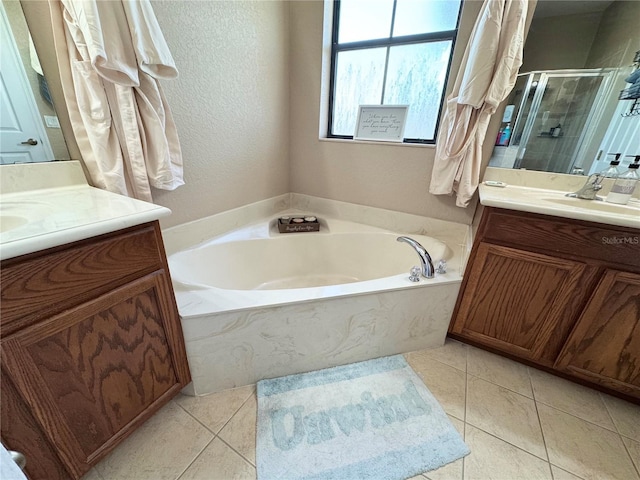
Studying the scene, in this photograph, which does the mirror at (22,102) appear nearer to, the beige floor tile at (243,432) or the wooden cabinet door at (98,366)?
the wooden cabinet door at (98,366)

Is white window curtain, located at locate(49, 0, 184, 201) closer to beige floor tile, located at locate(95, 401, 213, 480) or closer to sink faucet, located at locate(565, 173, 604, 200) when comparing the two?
beige floor tile, located at locate(95, 401, 213, 480)

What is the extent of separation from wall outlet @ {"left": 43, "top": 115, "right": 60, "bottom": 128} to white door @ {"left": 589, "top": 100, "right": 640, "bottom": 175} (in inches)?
95.9

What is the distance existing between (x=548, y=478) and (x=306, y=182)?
6.55 feet

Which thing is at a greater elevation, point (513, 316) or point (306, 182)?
point (306, 182)

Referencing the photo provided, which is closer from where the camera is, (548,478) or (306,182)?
(548,478)

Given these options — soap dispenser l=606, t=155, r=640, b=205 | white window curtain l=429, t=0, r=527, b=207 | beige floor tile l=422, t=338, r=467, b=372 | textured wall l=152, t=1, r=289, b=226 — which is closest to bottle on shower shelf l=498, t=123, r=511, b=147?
white window curtain l=429, t=0, r=527, b=207

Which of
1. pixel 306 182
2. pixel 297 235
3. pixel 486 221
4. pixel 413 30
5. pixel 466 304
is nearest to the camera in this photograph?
pixel 486 221

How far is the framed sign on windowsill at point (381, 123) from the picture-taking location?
1.69 metres

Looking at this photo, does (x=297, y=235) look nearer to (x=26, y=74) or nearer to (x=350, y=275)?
(x=350, y=275)

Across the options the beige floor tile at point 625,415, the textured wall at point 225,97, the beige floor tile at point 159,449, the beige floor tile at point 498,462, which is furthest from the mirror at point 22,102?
the beige floor tile at point 625,415

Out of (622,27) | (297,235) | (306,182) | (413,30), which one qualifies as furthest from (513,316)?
(413,30)

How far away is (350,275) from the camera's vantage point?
187 centimetres

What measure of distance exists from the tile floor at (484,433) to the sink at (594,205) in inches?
33.7

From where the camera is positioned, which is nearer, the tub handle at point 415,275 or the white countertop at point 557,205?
the white countertop at point 557,205
